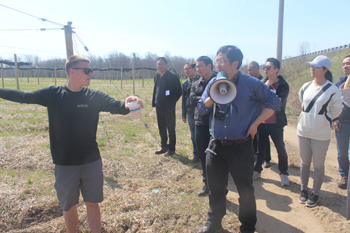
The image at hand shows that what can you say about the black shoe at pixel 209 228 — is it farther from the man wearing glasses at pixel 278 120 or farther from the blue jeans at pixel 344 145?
the blue jeans at pixel 344 145

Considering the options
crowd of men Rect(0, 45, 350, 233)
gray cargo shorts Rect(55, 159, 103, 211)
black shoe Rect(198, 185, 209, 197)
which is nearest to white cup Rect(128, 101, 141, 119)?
crowd of men Rect(0, 45, 350, 233)

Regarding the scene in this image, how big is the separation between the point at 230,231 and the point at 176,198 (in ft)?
3.53

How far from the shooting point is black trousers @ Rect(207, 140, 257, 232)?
2506 mm

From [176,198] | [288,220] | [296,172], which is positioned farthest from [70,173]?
[296,172]

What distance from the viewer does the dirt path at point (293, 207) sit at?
3.02m

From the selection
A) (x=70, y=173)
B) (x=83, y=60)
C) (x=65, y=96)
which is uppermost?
(x=83, y=60)

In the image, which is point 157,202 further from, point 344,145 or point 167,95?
point 344,145

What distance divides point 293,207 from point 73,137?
341cm

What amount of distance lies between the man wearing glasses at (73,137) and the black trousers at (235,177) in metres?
1.36

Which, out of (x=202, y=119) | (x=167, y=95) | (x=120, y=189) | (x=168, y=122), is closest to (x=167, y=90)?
(x=167, y=95)

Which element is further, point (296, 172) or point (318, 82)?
point (296, 172)

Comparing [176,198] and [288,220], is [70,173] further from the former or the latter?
[288,220]

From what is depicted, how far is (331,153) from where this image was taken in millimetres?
5910

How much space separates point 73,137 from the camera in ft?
7.61
